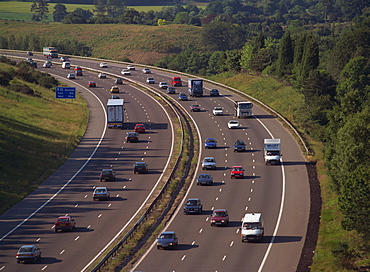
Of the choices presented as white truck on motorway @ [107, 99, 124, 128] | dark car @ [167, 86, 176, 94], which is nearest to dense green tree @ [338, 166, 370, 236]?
white truck on motorway @ [107, 99, 124, 128]

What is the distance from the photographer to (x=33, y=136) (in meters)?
101

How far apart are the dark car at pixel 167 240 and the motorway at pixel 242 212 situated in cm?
57

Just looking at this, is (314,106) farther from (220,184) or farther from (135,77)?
(135,77)

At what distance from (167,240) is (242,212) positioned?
13291 mm

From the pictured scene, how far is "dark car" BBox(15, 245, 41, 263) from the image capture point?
52.7 meters

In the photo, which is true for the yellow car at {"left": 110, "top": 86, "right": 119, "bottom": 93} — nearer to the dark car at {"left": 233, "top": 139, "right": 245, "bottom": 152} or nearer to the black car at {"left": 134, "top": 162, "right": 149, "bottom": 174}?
the dark car at {"left": 233, "top": 139, "right": 245, "bottom": 152}

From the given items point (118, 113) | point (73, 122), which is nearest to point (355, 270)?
point (118, 113)

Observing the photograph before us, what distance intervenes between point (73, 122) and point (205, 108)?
23946 millimetres

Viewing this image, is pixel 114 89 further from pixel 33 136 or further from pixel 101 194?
pixel 101 194

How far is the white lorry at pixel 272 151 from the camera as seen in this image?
281 feet

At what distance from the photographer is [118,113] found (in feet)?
360

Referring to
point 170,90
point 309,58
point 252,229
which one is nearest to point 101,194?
point 252,229

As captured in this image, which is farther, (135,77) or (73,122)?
(135,77)

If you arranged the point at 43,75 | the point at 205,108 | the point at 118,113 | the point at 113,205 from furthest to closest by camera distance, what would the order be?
1. the point at 43,75
2. the point at 205,108
3. the point at 118,113
4. the point at 113,205
